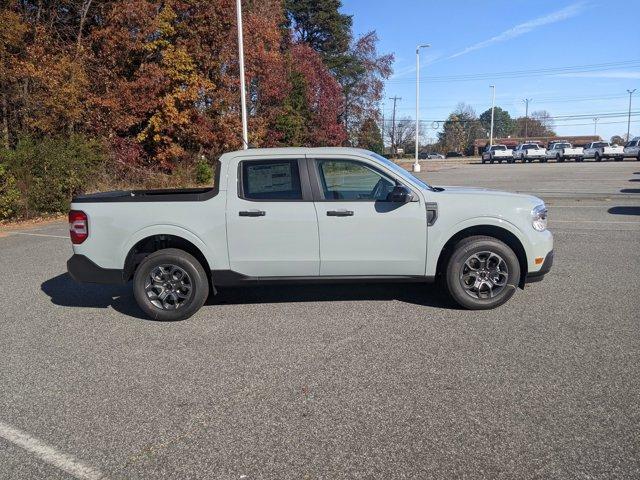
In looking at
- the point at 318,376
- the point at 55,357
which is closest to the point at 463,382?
the point at 318,376

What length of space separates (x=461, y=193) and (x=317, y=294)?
2.11 m

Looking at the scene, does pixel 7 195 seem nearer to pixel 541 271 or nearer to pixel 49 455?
pixel 49 455

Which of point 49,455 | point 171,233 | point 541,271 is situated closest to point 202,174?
point 171,233

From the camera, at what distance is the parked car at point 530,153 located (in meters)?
53.2

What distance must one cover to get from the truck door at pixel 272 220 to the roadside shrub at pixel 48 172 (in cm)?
1114

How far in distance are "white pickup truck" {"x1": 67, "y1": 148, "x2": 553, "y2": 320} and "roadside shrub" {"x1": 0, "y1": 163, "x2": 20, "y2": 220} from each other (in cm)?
997

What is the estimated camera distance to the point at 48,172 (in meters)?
14.3

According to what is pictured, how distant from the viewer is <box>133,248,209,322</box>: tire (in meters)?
5.24

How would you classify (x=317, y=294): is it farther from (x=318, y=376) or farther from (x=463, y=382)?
(x=463, y=382)

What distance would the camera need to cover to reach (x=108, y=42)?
19.6 metres

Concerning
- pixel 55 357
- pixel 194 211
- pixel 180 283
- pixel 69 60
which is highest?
pixel 69 60

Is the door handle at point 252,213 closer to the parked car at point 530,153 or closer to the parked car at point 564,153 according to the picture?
the parked car at point 564,153

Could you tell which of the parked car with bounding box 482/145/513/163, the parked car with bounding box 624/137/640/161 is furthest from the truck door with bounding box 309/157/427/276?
the parked car with bounding box 482/145/513/163

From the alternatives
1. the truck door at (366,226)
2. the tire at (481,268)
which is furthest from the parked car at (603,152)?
the truck door at (366,226)
